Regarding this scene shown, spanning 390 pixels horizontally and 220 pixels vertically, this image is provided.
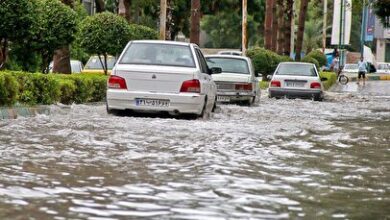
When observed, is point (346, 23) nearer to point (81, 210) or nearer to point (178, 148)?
point (178, 148)

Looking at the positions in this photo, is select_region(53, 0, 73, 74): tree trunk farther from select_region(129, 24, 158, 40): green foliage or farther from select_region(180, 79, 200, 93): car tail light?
select_region(180, 79, 200, 93): car tail light

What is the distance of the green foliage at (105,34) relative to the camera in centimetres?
2219

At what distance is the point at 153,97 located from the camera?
549 inches

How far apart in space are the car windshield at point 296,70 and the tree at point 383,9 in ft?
24.3

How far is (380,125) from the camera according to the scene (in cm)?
1568

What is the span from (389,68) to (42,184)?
228 feet

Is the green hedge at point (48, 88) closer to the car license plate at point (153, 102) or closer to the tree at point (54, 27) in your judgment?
the tree at point (54, 27)

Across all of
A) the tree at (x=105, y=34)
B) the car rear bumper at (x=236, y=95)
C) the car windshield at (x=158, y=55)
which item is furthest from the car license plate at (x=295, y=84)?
Answer: the car windshield at (x=158, y=55)

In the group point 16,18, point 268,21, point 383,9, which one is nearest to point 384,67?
point 268,21

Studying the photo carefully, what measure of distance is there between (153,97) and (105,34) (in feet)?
28.3

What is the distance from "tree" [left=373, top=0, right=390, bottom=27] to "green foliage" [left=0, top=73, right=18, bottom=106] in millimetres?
21458

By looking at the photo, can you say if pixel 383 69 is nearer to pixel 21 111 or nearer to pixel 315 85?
pixel 315 85

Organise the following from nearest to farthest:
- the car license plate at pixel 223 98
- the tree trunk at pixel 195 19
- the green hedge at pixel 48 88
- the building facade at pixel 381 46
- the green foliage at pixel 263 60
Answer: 1. the green hedge at pixel 48 88
2. the car license plate at pixel 223 98
3. the tree trunk at pixel 195 19
4. the green foliage at pixel 263 60
5. the building facade at pixel 381 46

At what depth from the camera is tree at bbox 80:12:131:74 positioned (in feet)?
72.8
